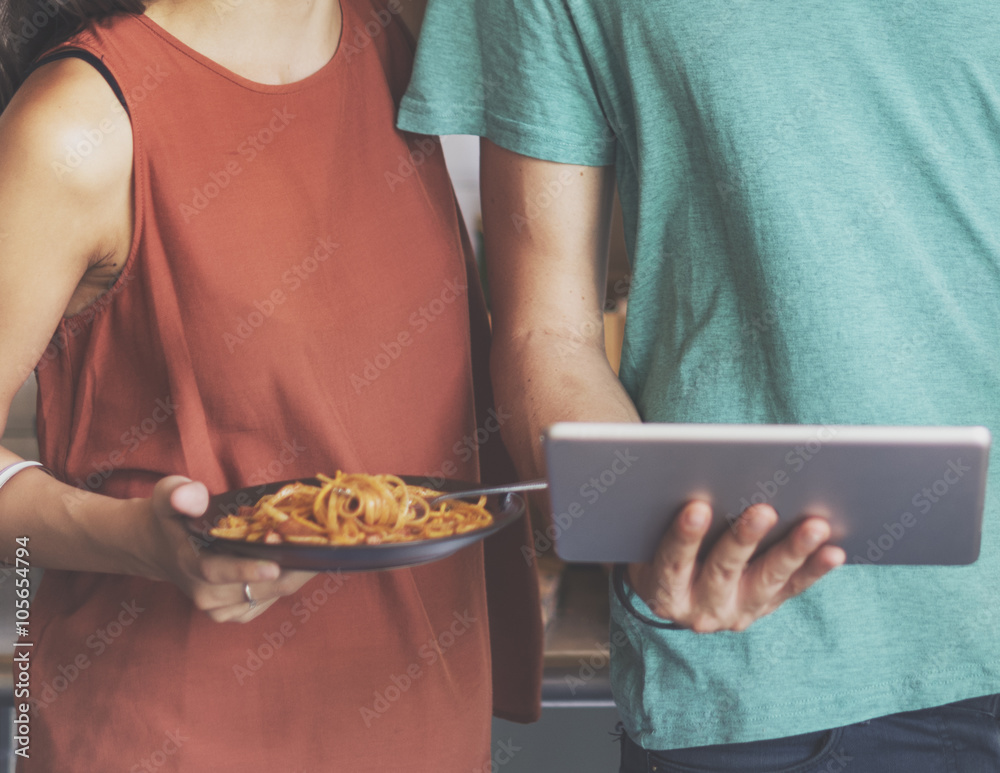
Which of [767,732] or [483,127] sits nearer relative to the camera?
[767,732]

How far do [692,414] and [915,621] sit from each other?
0.95ft

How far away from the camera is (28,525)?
104cm

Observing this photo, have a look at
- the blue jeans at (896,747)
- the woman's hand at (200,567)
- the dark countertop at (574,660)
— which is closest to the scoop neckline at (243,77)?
the woman's hand at (200,567)

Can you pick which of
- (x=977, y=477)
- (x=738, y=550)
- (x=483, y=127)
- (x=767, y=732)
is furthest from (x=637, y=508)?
(x=483, y=127)

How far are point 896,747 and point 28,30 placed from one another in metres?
1.21

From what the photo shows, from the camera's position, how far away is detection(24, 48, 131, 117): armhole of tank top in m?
1.02

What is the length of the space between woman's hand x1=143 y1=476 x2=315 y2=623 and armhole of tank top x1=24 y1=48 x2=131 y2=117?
42 centimetres

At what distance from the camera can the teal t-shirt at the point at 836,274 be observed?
92 cm

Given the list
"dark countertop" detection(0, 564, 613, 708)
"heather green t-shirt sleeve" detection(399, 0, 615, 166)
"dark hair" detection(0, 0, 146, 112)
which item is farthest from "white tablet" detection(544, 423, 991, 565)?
"dark countertop" detection(0, 564, 613, 708)

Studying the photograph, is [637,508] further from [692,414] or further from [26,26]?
[26,26]

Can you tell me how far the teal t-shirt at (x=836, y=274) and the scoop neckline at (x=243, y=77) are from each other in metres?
0.39

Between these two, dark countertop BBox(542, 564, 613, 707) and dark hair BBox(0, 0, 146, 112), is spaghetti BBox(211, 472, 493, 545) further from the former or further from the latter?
dark countertop BBox(542, 564, 613, 707)

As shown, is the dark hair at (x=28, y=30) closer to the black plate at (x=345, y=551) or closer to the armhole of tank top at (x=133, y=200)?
the armhole of tank top at (x=133, y=200)

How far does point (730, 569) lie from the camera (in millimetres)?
763
